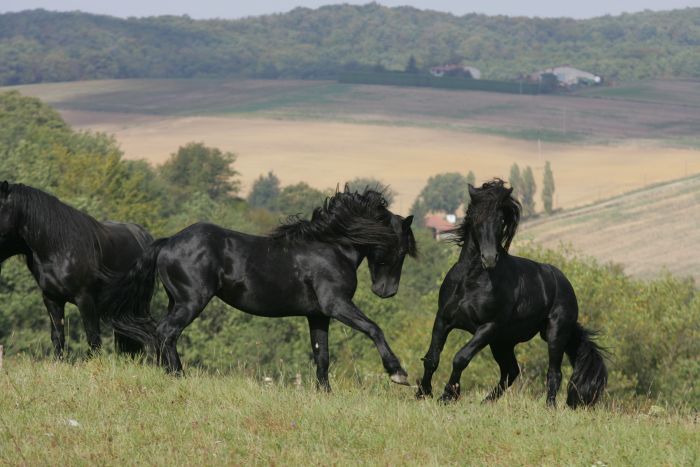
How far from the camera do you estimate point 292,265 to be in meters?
12.7

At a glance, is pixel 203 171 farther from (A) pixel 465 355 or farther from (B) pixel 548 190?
(A) pixel 465 355

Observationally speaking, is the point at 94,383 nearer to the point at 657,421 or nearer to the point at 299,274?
the point at 299,274

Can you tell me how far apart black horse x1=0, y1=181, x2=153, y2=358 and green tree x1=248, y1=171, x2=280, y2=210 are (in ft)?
450

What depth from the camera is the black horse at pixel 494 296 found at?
11.9 metres

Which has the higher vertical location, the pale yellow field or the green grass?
the green grass

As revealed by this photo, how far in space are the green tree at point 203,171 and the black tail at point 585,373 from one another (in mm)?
117915

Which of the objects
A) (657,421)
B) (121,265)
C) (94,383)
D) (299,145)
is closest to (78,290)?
(121,265)

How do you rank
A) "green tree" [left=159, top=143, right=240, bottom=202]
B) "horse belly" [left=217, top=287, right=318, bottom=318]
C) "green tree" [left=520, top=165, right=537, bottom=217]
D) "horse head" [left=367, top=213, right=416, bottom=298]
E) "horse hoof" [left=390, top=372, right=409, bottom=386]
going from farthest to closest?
1. "green tree" [left=520, top=165, right=537, bottom=217]
2. "green tree" [left=159, top=143, right=240, bottom=202]
3. "horse head" [left=367, top=213, right=416, bottom=298]
4. "horse belly" [left=217, top=287, right=318, bottom=318]
5. "horse hoof" [left=390, top=372, right=409, bottom=386]

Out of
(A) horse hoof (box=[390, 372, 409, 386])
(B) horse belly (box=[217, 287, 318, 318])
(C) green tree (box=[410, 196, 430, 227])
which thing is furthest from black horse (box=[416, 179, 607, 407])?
(C) green tree (box=[410, 196, 430, 227])

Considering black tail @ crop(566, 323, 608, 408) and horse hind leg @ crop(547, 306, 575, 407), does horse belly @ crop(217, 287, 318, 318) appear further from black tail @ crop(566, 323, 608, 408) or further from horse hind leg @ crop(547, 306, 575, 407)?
black tail @ crop(566, 323, 608, 408)

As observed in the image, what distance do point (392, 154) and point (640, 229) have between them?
216ft

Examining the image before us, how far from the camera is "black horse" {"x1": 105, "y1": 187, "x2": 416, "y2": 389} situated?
12.5 m

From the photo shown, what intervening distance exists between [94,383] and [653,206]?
12180cm

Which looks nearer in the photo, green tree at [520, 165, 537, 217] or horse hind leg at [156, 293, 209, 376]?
horse hind leg at [156, 293, 209, 376]
